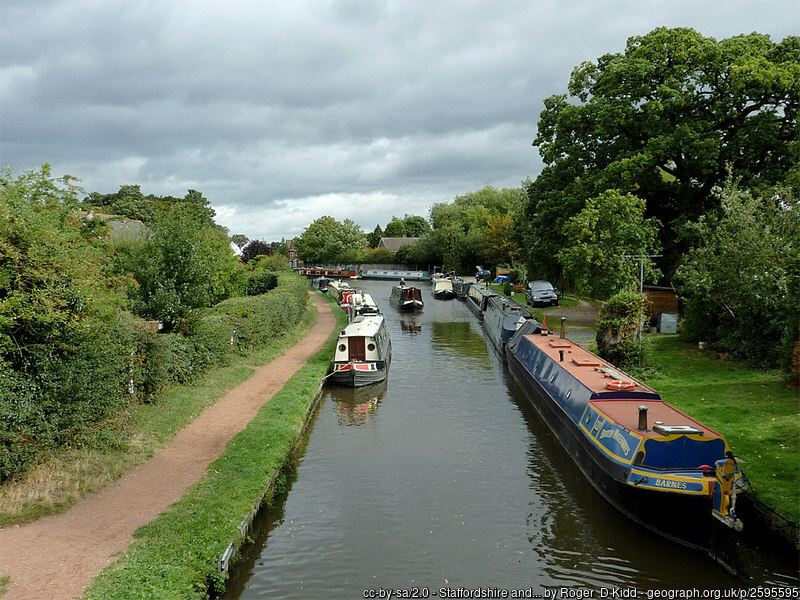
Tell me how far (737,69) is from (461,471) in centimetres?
2264

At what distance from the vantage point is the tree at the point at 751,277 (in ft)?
61.8

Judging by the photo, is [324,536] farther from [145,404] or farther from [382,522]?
[145,404]

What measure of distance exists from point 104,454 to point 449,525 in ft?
21.5

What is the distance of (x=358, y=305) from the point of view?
36.7 meters

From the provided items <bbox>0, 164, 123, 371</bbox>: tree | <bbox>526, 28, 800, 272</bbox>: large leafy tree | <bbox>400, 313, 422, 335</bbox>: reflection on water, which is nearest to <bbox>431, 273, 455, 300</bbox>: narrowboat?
<bbox>400, 313, 422, 335</bbox>: reflection on water

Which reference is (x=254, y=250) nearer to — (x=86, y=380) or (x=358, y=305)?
(x=358, y=305)

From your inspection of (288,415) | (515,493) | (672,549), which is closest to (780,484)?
(672,549)

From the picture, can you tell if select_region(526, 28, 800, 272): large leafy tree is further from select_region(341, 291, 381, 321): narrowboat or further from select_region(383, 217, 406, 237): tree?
select_region(383, 217, 406, 237): tree

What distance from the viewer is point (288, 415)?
16.1 m

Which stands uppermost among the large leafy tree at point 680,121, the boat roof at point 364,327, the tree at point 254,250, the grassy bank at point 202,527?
Result: the large leafy tree at point 680,121

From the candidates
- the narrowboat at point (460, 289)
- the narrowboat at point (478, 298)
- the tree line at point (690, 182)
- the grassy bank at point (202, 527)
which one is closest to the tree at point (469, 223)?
the narrowboat at point (460, 289)

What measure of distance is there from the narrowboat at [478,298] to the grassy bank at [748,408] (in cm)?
1892

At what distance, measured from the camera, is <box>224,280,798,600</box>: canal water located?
9188mm

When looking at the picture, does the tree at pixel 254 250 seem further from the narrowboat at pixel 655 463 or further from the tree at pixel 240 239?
the narrowboat at pixel 655 463
